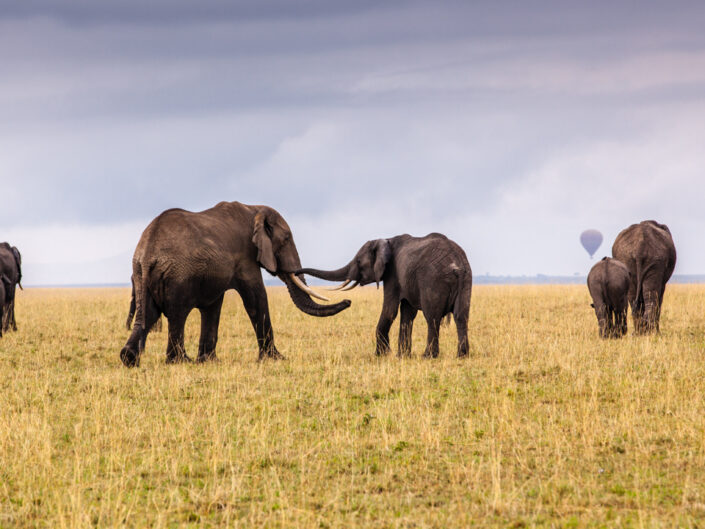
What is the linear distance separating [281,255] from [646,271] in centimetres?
906

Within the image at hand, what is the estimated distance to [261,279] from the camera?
54.2 ft

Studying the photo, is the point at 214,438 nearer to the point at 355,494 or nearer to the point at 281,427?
the point at 281,427

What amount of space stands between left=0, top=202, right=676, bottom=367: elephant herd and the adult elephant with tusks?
19mm

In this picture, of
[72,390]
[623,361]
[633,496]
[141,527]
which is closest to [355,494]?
[141,527]

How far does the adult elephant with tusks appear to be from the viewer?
14.9 metres

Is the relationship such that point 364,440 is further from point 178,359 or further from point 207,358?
point 207,358

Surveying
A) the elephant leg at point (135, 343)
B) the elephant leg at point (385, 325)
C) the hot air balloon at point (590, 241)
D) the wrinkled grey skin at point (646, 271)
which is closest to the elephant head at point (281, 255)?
the elephant leg at point (385, 325)

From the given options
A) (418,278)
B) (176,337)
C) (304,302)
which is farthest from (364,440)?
(304,302)

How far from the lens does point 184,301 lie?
49.4ft

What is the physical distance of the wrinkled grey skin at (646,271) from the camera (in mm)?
19422

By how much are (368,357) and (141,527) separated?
10.1m

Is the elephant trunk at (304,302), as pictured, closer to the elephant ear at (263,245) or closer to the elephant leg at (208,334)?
the elephant ear at (263,245)


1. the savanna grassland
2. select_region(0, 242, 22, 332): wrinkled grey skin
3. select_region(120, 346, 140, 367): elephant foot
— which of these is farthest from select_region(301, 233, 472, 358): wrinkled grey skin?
select_region(0, 242, 22, 332): wrinkled grey skin

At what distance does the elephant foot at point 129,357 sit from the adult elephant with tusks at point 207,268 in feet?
0.06
